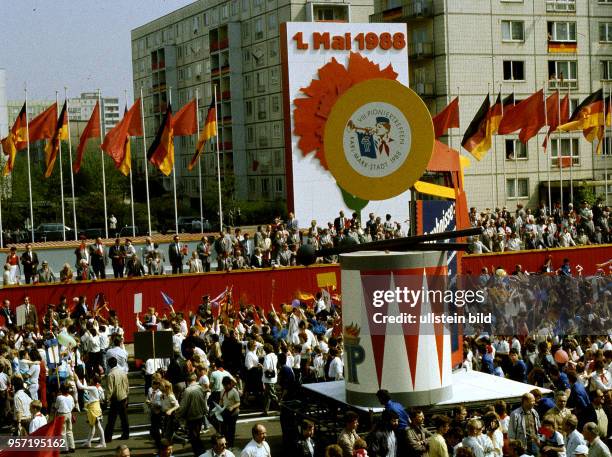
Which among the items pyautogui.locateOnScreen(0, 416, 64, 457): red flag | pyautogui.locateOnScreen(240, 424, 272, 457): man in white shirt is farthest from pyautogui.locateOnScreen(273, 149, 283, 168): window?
pyautogui.locateOnScreen(0, 416, 64, 457): red flag

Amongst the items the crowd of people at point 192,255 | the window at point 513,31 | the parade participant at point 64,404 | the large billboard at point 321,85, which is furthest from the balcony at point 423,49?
the parade participant at point 64,404

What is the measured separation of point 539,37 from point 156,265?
128ft

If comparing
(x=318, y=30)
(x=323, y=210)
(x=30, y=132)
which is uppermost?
(x=318, y=30)

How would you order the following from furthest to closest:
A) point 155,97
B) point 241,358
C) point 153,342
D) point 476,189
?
1. point 155,97
2. point 476,189
3. point 241,358
4. point 153,342

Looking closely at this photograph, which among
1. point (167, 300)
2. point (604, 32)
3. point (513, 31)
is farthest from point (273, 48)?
point (167, 300)

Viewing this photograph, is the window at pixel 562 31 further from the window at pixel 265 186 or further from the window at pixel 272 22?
the window at pixel 265 186

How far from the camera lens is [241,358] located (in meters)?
21.4

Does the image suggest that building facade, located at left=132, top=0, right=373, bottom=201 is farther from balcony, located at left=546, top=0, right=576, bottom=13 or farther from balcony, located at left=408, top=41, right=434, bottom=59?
balcony, located at left=546, top=0, right=576, bottom=13

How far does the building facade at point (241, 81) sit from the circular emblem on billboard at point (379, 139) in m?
52.6

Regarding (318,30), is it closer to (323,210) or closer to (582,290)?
(323,210)

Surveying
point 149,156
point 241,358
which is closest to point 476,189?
point 149,156

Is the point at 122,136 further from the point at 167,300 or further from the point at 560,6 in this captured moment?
the point at 560,6

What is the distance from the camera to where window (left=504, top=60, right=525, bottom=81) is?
6138 centimetres

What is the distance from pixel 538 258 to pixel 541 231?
5.69 feet
